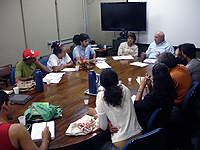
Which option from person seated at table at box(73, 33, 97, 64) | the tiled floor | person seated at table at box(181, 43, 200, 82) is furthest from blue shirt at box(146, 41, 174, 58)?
the tiled floor

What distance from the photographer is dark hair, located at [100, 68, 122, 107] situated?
159 cm

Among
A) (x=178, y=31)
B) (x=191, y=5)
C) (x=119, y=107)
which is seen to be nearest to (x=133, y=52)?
(x=178, y=31)

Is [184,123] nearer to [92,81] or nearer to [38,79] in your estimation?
[92,81]

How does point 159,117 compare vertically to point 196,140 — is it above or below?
above

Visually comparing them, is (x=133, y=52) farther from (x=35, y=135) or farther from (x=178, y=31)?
(x=35, y=135)

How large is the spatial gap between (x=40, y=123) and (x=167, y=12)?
14.8ft

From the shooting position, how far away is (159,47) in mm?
4359

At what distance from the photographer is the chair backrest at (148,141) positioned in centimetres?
124

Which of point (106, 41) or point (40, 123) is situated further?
point (106, 41)

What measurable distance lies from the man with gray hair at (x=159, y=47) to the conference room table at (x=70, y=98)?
0.90 meters

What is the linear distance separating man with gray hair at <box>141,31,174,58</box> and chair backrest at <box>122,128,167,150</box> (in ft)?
9.98

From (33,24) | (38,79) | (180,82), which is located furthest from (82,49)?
(180,82)

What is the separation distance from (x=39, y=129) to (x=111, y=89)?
70 cm

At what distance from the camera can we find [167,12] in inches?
195
